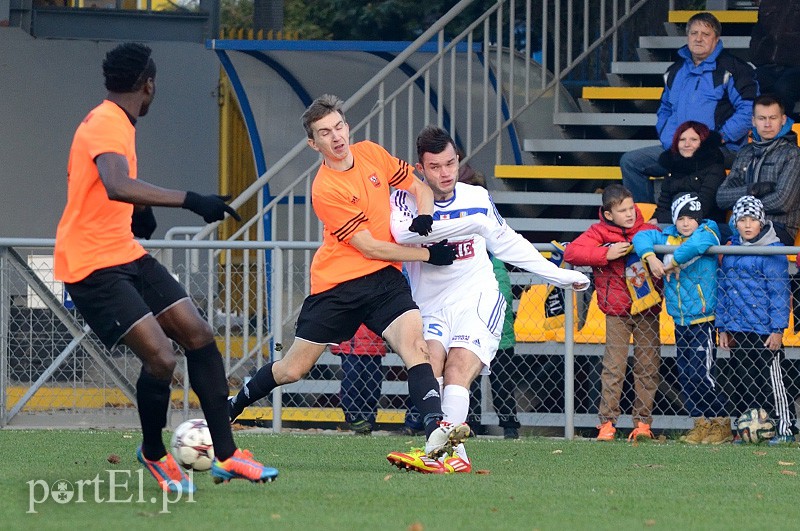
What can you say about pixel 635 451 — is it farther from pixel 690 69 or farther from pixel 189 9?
pixel 189 9

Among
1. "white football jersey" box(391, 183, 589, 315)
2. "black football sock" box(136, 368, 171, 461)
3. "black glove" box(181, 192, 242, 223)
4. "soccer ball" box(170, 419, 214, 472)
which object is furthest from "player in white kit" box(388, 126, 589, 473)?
"black glove" box(181, 192, 242, 223)

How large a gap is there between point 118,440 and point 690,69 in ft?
17.6

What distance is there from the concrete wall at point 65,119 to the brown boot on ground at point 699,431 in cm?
688

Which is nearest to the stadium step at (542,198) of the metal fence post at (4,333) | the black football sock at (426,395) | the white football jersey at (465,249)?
the metal fence post at (4,333)

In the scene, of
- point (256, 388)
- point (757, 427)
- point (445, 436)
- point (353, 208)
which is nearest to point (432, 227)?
point (353, 208)

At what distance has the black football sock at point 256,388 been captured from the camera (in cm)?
786

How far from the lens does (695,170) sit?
10594 millimetres

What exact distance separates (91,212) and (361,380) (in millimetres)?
4101

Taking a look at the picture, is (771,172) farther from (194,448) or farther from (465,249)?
(194,448)

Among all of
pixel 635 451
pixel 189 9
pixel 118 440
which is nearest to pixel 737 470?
pixel 635 451

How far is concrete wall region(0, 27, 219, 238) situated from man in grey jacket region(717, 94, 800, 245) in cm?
629

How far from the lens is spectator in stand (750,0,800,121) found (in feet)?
38.0

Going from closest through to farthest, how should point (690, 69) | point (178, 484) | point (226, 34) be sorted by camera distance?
point (178, 484)
point (690, 69)
point (226, 34)

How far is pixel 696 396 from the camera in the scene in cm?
956
